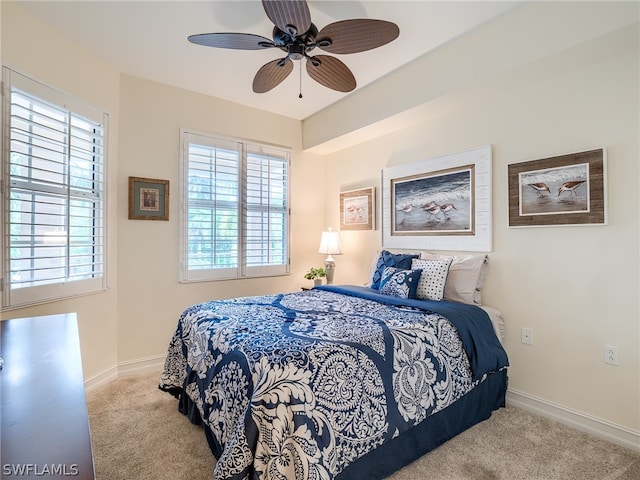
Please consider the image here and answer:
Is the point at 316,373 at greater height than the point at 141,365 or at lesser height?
greater

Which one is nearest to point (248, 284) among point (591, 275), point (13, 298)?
point (13, 298)

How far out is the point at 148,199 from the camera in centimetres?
325

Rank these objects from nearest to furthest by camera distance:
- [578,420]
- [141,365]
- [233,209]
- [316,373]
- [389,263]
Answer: [316,373]
[578,420]
[389,263]
[141,365]
[233,209]

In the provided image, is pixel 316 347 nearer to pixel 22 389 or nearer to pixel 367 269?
pixel 22 389

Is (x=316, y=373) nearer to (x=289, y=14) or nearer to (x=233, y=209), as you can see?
(x=289, y=14)

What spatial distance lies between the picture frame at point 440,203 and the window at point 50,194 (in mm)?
2832

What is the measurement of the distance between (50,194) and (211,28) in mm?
1741

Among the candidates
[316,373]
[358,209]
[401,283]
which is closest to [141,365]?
[316,373]

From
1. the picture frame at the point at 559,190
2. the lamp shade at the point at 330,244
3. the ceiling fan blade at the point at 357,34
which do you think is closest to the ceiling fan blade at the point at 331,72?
the ceiling fan blade at the point at 357,34

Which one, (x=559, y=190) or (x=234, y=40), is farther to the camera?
(x=559, y=190)

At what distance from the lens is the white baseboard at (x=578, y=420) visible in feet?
6.69

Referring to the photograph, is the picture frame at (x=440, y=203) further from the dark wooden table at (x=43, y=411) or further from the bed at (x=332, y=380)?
the dark wooden table at (x=43, y=411)

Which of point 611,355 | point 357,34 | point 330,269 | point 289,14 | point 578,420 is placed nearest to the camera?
point 289,14

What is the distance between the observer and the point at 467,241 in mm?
2932
